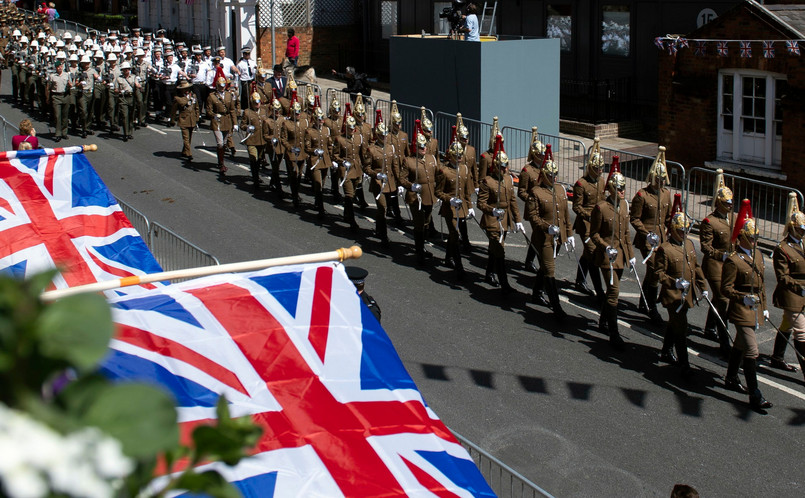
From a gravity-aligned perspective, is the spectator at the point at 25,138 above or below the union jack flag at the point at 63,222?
above

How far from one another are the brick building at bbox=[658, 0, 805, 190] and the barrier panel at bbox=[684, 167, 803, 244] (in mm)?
395

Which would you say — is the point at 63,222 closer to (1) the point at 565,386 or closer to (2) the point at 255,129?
(1) the point at 565,386

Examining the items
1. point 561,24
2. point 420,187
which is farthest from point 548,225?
point 561,24

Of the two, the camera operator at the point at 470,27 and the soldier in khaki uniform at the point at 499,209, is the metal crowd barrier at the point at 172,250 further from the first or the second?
the camera operator at the point at 470,27

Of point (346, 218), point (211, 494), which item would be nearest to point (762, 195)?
point (346, 218)

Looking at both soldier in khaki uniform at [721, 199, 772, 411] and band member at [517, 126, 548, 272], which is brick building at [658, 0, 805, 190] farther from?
soldier in khaki uniform at [721, 199, 772, 411]

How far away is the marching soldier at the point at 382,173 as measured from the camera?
1418 cm

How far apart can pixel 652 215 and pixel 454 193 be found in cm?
274

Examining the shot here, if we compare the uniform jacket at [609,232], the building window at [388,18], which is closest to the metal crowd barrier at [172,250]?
the uniform jacket at [609,232]

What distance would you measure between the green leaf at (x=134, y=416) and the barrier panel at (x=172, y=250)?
8349 millimetres

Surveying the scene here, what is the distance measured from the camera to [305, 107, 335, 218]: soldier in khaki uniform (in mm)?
15445

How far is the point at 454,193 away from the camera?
1274 cm

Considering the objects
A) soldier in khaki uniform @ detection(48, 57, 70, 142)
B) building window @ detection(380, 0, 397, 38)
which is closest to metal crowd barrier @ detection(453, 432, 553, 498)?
soldier in khaki uniform @ detection(48, 57, 70, 142)

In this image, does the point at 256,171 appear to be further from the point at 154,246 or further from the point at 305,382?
the point at 305,382
